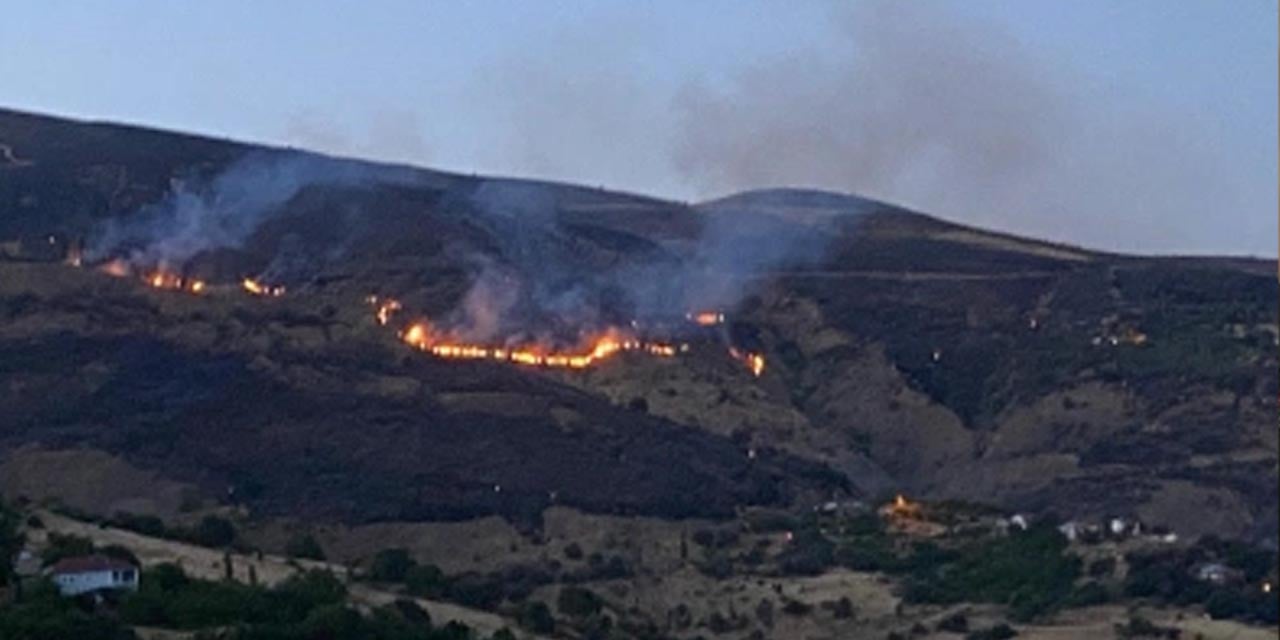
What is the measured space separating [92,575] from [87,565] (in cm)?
62

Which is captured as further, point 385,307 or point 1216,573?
point 385,307

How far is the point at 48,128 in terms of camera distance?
123m

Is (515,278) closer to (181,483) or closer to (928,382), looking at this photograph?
(928,382)

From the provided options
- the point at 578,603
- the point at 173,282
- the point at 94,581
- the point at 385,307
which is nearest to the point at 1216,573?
the point at 578,603

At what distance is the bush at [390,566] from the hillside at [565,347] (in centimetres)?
1158

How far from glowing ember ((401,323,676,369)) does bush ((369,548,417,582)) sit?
30662mm

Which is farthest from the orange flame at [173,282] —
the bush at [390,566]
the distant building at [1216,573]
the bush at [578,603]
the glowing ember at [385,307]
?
the distant building at [1216,573]

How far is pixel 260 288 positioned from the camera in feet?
318

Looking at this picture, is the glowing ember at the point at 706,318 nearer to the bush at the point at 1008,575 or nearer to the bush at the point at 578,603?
the bush at the point at 1008,575

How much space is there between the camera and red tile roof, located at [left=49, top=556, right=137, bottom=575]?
4628cm

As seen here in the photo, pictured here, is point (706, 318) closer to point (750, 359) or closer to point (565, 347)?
point (750, 359)

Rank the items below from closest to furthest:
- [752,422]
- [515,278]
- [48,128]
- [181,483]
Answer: [181,483] → [752,422] → [515,278] → [48,128]

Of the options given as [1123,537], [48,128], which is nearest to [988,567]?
[1123,537]

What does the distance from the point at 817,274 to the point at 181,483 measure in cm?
4771
